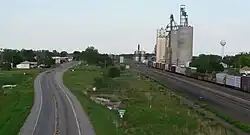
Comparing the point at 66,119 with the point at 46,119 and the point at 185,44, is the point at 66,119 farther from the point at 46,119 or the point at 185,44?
the point at 185,44

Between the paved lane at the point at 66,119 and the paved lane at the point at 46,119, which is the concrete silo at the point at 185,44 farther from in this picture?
the paved lane at the point at 66,119

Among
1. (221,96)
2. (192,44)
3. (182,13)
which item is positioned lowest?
(221,96)

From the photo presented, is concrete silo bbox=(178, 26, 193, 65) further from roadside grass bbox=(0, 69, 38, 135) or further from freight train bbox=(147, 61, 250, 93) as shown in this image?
roadside grass bbox=(0, 69, 38, 135)

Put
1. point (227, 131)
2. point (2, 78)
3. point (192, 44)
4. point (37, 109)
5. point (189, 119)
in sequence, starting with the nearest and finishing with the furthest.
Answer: point (227, 131)
point (189, 119)
point (37, 109)
point (2, 78)
point (192, 44)

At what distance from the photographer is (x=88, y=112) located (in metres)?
44.2

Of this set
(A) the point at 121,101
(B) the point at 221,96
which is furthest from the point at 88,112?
(B) the point at 221,96

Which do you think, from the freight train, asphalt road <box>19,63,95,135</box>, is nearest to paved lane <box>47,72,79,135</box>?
asphalt road <box>19,63,95,135</box>

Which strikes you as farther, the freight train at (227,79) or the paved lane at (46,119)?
the freight train at (227,79)

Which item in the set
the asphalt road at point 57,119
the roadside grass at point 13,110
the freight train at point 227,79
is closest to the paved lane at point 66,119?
the asphalt road at point 57,119

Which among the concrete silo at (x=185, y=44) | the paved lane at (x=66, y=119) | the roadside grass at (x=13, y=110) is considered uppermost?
the concrete silo at (x=185, y=44)

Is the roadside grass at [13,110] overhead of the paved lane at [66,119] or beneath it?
beneath

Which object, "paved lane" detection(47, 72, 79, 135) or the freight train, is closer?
"paved lane" detection(47, 72, 79, 135)

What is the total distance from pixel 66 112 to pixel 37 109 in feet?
17.4

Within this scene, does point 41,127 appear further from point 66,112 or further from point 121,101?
point 121,101
